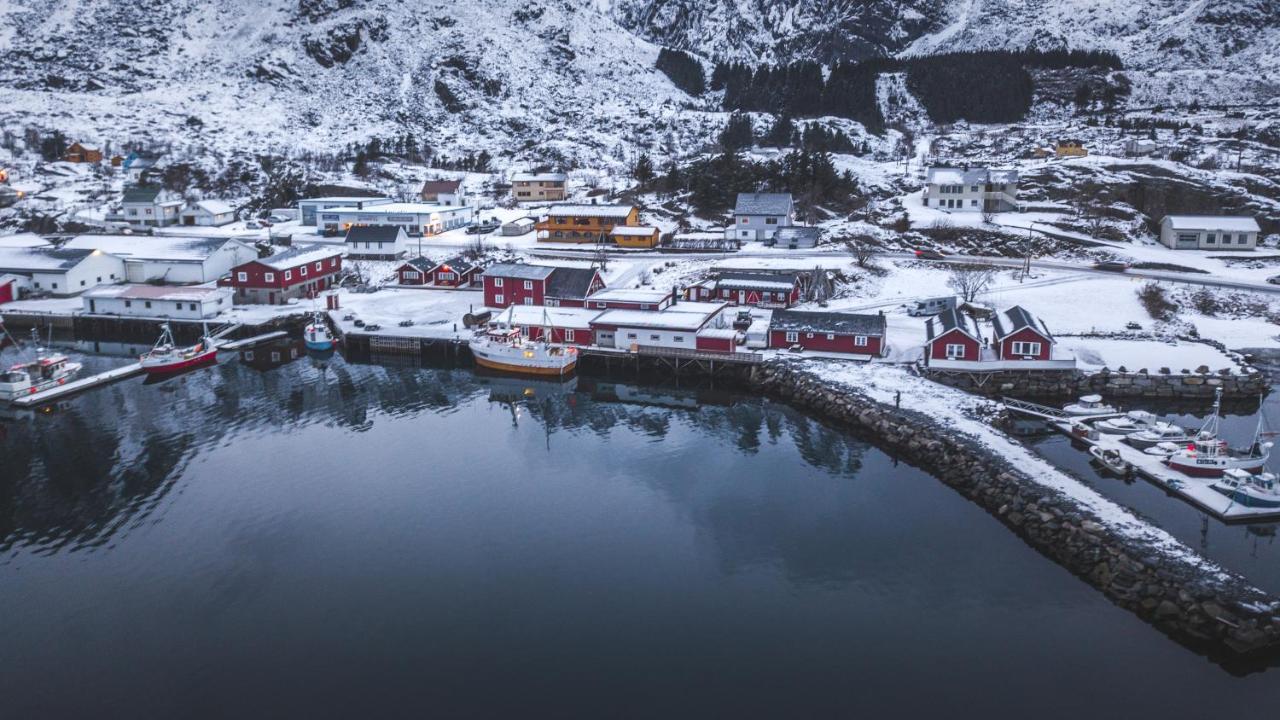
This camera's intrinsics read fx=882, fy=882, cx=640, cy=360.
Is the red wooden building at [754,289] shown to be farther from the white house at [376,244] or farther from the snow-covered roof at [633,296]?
the white house at [376,244]

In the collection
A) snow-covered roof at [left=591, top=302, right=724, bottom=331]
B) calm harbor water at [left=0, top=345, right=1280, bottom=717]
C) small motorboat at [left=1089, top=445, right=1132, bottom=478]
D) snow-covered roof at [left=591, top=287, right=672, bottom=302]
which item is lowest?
calm harbor water at [left=0, top=345, right=1280, bottom=717]

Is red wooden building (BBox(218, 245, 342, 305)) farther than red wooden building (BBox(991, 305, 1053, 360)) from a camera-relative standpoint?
Yes

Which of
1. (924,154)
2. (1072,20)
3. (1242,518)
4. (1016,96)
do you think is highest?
(1072,20)

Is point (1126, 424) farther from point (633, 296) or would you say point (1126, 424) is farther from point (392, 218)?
point (392, 218)

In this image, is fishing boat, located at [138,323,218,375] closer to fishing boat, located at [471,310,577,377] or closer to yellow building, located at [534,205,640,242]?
fishing boat, located at [471,310,577,377]

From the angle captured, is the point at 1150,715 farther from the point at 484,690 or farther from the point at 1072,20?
the point at 1072,20

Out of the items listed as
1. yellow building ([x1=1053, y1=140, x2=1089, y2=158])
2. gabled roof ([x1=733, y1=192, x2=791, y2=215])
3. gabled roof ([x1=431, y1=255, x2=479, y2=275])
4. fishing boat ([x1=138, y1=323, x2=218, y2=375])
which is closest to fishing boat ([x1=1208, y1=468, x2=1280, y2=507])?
gabled roof ([x1=733, y1=192, x2=791, y2=215])

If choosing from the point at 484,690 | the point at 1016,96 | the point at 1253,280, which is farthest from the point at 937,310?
the point at 1016,96
